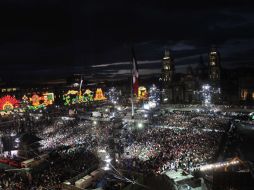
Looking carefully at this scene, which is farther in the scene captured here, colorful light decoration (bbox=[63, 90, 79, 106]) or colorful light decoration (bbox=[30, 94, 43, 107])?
colorful light decoration (bbox=[63, 90, 79, 106])

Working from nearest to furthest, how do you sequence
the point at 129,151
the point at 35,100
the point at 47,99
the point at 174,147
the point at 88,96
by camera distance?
the point at 174,147
the point at 129,151
the point at 35,100
the point at 47,99
the point at 88,96

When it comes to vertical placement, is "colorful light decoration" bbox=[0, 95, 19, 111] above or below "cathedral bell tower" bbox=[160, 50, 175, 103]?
below

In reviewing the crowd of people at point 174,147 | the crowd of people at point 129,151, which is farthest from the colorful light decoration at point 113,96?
the crowd of people at point 174,147

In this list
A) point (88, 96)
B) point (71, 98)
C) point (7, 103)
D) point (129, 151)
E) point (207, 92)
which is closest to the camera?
point (129, 151)

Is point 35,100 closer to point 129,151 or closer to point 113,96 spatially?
point 113,96

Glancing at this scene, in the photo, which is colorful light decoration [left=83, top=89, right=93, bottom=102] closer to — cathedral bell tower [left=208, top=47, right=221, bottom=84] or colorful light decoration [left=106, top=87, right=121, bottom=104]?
colorful light decoration [left=106, top=87, right=121, bottom=104]

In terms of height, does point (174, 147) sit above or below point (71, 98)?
below

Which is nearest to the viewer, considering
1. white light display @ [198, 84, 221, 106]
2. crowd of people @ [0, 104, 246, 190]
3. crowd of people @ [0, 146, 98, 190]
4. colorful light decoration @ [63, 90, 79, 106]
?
crowd of people @ [0, 146, 98, 190]

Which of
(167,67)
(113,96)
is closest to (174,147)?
(167,67)

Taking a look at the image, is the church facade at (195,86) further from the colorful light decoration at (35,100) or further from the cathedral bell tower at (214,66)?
the colorful light decoration at (35,100)

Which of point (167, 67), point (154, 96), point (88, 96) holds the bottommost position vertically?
point (154, 96)

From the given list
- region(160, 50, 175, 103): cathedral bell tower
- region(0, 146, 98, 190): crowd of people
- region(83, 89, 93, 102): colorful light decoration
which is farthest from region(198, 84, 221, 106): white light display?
region(0, 146, 98, 190): crowd of people

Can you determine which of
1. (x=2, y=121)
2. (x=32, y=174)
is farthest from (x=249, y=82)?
(x=32, y=174)
